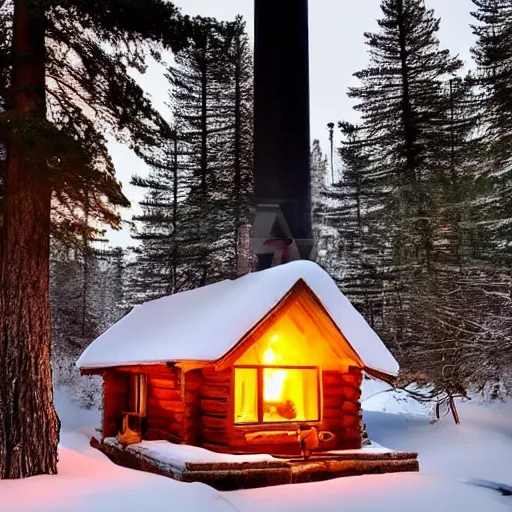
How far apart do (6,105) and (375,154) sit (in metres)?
18.5

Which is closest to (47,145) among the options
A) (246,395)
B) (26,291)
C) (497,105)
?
(26,291)

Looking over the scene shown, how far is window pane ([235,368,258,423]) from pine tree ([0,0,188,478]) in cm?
280

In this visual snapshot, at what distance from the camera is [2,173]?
338 inches

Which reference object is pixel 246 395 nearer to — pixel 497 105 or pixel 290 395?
pixel 290 395

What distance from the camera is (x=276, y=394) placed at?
33.4ft

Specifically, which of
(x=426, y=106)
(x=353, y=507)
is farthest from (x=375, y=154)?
(x=353, y=507)

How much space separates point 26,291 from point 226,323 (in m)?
2.90

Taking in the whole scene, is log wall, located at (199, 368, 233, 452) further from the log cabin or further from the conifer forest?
the conifer forest

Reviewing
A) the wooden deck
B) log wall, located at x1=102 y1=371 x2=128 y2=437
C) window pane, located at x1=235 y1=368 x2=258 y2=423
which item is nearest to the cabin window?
window pane, located at x1=235 y1=368 x2=258 y2=423

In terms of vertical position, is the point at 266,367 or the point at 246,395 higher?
the point at 266,367

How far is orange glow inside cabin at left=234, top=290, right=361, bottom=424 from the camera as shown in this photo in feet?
32.3

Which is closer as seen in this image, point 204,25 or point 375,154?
point 204,25

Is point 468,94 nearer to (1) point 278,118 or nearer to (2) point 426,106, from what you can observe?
(2) point 426,106

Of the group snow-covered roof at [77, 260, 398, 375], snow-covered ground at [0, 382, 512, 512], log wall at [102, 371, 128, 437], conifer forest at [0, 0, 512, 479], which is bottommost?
snow-covered ground at [0, 382, 512, 512]
